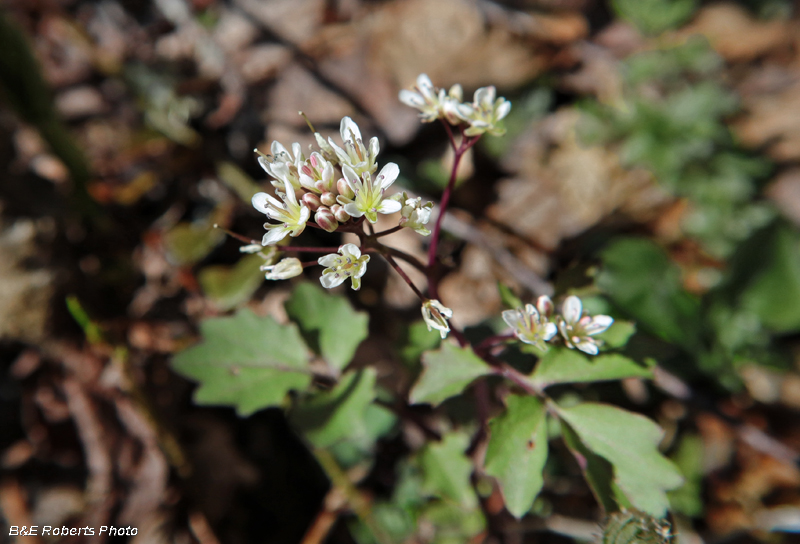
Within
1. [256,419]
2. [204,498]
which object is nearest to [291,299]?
[256,419]

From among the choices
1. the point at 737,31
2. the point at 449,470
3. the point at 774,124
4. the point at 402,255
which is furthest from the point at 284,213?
the point at 737,31

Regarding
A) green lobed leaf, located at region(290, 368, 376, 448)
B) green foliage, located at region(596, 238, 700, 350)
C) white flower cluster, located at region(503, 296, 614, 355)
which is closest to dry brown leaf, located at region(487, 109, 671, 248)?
green foliage, located at region(596, 238, 700, 350)

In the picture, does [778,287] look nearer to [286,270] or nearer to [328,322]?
[328,322]

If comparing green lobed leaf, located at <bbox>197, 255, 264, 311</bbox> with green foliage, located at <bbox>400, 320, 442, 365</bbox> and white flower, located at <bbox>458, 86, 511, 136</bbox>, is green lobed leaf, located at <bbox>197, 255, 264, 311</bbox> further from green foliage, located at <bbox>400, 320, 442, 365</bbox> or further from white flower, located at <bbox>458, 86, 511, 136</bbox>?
white flower, located at <bbox>458, 86, 511, 136</bbox>

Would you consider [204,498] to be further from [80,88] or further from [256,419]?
[80,88]

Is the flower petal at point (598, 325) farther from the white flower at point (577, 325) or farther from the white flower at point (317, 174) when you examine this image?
the white flower at point (317, 174)
